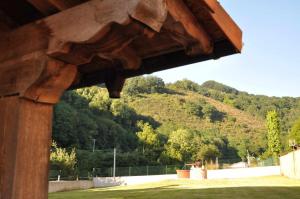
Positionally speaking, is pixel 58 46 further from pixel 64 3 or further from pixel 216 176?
pixel 216 176

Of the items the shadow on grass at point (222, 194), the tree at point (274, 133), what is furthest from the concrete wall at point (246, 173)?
the shadow on grass at point (222, 194)

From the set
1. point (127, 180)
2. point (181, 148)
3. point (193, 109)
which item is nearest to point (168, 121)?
point (193, 109)

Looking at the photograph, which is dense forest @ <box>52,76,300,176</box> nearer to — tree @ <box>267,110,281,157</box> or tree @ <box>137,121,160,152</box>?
tree @ <box>137,121,160,152</box>

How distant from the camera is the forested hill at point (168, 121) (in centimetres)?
5425

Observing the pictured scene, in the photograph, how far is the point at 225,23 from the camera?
8.68ft

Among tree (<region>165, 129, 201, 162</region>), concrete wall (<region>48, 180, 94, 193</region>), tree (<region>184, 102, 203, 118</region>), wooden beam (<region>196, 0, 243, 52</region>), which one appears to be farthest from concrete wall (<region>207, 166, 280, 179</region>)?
tree (<region>184, 102, 203, 118</region>)

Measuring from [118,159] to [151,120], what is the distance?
36534mm

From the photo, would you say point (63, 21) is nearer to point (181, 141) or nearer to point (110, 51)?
point (110, 51)

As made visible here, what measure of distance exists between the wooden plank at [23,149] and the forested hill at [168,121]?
4747cm

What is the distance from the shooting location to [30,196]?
241 cm

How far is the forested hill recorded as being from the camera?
54.2m

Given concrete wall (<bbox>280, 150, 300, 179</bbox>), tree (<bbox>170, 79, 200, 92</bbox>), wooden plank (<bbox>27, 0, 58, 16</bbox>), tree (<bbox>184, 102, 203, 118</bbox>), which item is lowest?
concrete wall (<bbox>280, 150, 300, 179</bbox>)

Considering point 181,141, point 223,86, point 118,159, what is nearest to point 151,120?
point 181,141

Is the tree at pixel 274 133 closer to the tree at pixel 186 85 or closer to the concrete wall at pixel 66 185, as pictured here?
the concrete wall at pixel 66 185
